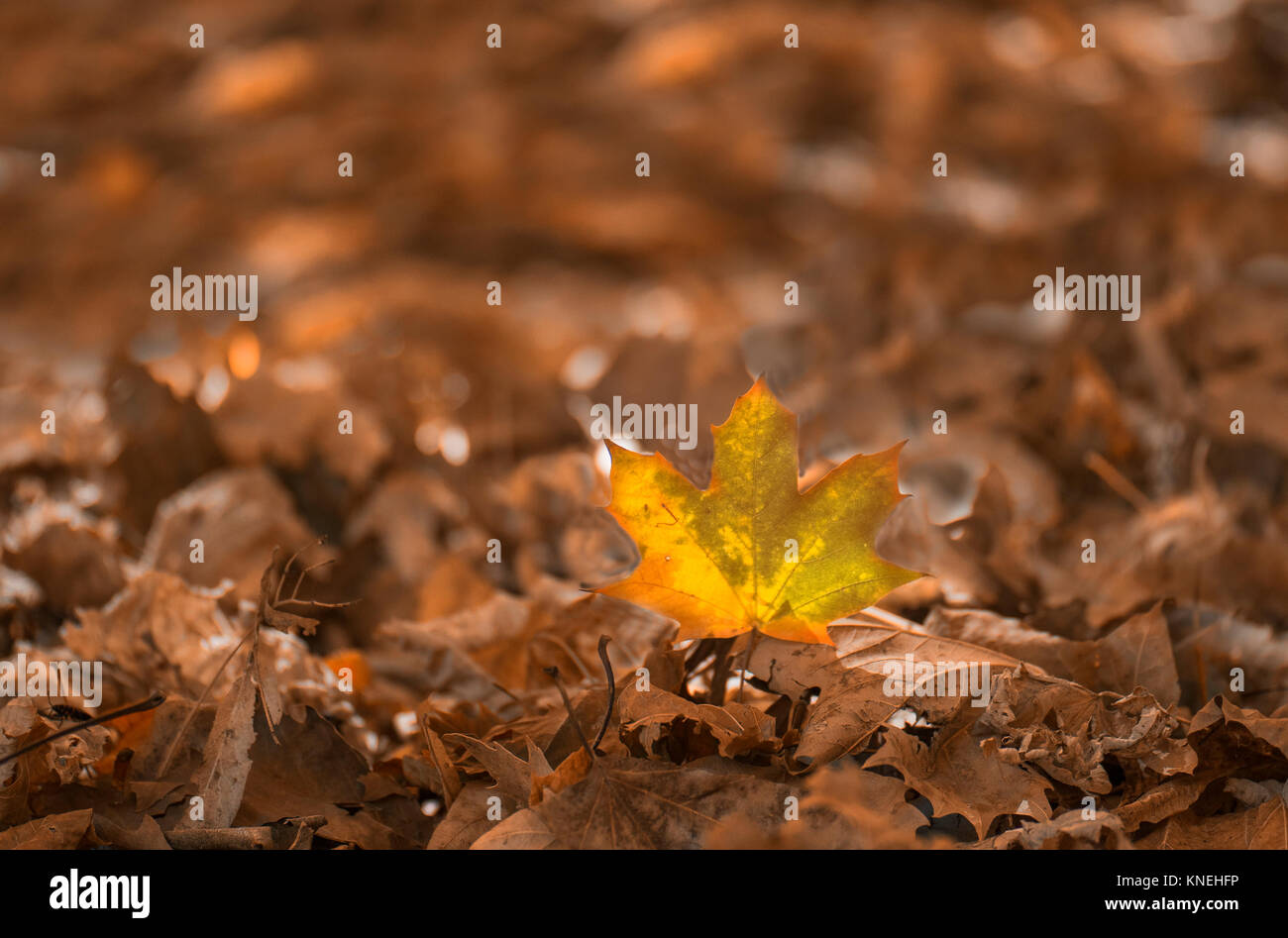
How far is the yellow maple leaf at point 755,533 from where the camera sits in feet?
1.26

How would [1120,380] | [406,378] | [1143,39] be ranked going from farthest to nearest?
[1143,39], [406,378], [1120,380]

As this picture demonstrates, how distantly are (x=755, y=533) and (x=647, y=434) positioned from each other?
0.47m

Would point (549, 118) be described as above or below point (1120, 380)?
above

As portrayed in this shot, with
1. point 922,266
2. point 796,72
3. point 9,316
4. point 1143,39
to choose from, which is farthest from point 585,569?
point 1143,39

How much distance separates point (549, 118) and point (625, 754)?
1790 mm

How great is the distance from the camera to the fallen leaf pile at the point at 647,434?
0.38 meters

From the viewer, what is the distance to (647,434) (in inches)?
33.6

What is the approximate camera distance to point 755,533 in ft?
1.28

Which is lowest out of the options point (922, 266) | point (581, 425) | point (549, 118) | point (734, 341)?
point (581, 425)

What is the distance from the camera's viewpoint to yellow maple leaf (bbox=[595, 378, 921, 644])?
383 mm

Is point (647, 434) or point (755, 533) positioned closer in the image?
point (755, 533)
